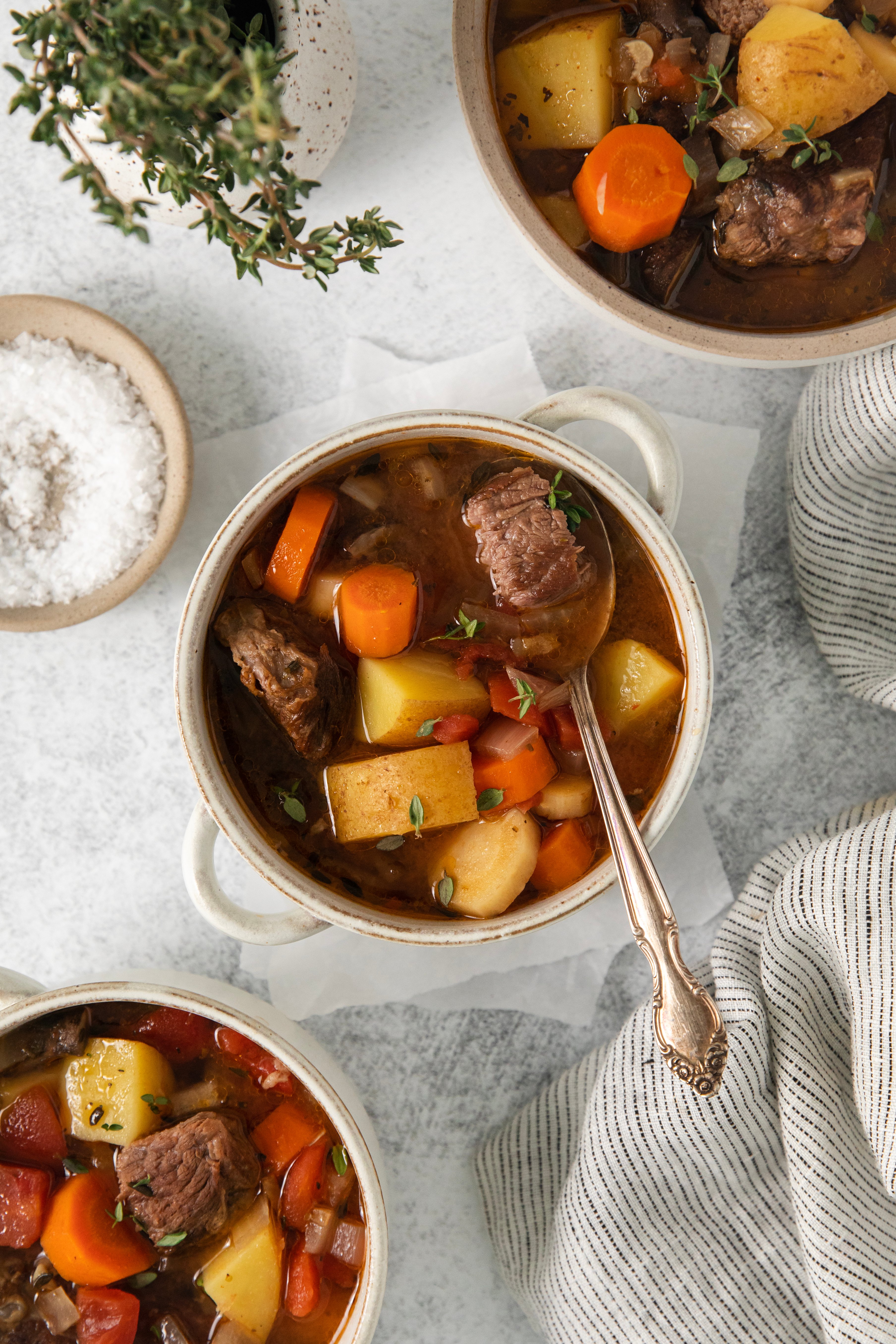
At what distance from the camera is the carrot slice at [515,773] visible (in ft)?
5.53

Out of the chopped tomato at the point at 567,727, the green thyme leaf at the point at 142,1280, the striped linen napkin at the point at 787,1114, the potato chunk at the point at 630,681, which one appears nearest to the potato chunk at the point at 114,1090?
the green thyme leaf at the point at 142,1280

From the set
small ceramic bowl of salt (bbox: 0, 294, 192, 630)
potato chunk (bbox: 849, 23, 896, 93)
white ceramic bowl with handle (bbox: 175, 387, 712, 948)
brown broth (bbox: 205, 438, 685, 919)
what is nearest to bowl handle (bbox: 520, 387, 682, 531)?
white ceramic bowl with handle (bbox: 175, 387, 712, 948)

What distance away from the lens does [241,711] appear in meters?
1.74

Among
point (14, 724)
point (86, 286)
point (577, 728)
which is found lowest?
point (577, 728)

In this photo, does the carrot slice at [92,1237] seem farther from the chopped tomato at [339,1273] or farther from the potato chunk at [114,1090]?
the chopped tomato at [339,1273]

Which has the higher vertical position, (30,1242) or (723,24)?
(723,24)

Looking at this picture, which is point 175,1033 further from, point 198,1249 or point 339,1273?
point 339,1273

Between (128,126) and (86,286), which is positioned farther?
(86,286)

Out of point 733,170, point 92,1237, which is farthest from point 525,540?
point 92,1237

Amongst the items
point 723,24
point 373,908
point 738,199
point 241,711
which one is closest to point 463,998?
point 373,908

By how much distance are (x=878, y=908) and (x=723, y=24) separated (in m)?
1.50

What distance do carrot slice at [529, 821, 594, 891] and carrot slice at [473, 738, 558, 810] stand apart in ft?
0.28

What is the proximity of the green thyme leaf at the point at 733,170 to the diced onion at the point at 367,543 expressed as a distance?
0.79 metres

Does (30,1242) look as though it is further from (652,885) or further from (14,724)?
(652,885)
